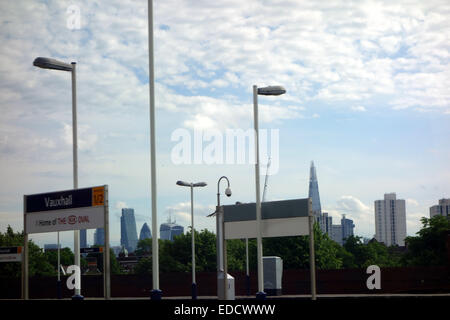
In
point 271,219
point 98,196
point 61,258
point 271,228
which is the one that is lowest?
point 61,258

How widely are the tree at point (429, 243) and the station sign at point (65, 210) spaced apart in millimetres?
50074

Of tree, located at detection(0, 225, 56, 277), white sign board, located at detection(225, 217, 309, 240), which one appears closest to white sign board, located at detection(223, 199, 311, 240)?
white sign board, located at detection(225, 217, 309, 240)

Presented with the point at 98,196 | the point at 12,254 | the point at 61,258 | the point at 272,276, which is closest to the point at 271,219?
the point at 98,196

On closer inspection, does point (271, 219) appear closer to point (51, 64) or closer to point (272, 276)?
point (51, 64)

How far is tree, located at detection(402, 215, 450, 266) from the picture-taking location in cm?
7144

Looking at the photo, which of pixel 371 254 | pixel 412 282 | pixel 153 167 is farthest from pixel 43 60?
pixel 371 254

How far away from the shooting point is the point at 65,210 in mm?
29016

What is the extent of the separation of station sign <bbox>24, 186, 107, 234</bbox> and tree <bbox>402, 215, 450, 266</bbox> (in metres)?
50.1

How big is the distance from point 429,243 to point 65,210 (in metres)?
53.6

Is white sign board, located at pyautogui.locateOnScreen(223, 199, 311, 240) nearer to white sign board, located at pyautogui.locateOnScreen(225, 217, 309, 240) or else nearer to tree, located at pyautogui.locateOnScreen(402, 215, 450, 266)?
white sign board, located at pyautogui.locateOnScreen(225, 217, 309, 240)

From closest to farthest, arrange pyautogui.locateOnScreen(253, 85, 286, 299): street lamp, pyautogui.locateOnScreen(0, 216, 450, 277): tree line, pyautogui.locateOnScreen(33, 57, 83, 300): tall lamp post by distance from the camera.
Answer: pyautogui.locateOnScreen(33, 57, 83, 300): tall lamp post
pyautogui.locateOnScreen(253, 85, 286, 299): street lamp
pyautogui.locateOnScreen(0, 216, 450, 277): tree line
